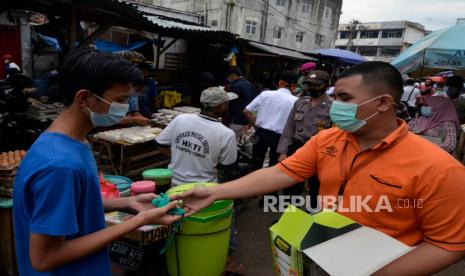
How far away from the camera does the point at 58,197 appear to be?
3.65 feet

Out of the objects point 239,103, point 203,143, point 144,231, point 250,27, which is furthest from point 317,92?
point 250,27

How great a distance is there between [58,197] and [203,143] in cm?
191

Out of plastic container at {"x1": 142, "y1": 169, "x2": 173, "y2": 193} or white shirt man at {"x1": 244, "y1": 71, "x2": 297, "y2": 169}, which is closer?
plastic container at {"x1": 142, "y1": 169, "x2": 173, "y2": 193}

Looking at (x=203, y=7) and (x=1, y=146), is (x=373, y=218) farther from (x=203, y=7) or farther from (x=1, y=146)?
(x=203, y=7)

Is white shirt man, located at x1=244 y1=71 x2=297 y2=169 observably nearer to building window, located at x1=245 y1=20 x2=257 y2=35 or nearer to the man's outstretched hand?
the man's outstretched hand

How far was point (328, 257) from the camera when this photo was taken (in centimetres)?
115

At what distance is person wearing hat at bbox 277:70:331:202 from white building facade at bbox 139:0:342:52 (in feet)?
67.0

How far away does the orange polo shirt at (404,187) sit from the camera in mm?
1221

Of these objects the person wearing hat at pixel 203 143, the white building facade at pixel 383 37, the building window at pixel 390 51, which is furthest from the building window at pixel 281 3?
the building window at pixel 390 51

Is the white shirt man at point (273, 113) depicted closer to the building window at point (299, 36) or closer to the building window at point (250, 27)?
the building window at point (250, 27)

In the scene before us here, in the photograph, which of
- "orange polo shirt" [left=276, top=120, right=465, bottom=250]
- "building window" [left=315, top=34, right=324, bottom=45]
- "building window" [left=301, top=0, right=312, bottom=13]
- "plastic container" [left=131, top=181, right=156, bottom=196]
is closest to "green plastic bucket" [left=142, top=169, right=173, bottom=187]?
Answer: "plastic container" [left=131, top=181, right=156, bottom=196]

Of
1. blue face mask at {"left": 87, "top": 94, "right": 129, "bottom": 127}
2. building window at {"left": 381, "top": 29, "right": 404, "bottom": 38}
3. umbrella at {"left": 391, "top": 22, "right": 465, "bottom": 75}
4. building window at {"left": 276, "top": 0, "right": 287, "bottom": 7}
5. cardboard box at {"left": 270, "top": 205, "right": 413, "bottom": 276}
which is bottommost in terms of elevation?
cardboard box at {"left": 270, "top": 205, "right": 413, "bottom": 276}

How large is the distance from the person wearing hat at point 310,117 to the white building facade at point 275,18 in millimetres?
20421

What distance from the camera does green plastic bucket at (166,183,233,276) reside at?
95.9 inches
